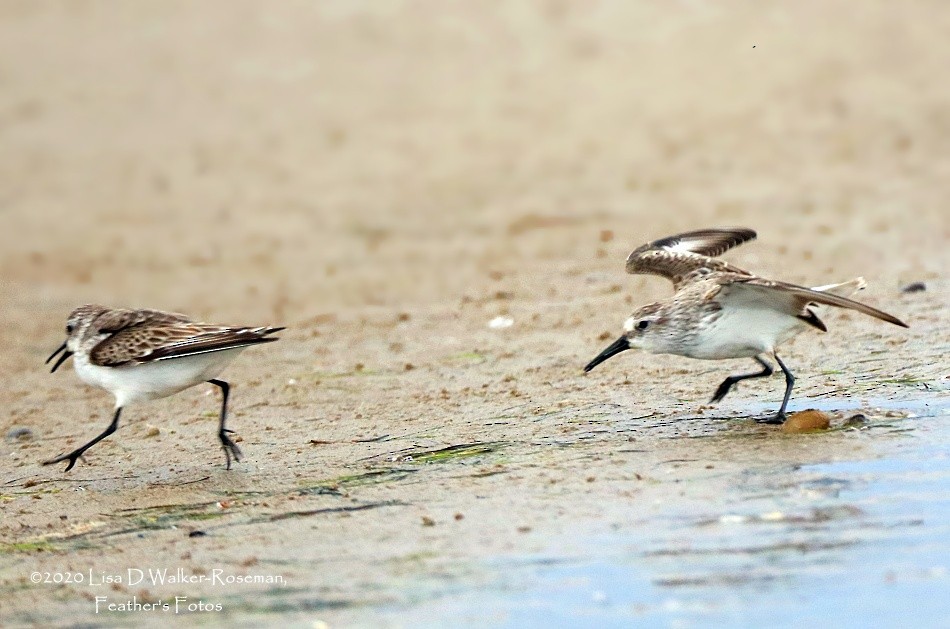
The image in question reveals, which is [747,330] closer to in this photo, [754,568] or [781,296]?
[781,296]

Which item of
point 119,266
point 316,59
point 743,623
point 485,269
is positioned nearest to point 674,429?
point 743,623

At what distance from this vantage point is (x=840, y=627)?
4.83 m

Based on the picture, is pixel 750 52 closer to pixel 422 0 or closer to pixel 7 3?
pixel 422 0

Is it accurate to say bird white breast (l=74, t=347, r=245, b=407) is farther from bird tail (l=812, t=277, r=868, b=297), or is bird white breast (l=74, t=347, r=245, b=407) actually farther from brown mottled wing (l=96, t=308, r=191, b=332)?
bird tail (l=812, t=277, r=868, b=297)

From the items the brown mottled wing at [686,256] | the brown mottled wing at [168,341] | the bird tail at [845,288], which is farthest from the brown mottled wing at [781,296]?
the brown mottled wing at [168,341]

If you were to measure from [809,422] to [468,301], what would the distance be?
5.08 meters

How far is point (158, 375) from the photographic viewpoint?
795 cm

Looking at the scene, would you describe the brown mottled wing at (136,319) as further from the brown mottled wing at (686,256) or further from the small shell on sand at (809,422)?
the small shell on sand at (809,422)

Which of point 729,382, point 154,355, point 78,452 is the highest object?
point 154,355

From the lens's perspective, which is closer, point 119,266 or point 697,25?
point 119,266

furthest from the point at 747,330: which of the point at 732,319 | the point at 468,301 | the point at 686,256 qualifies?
the point at 468,301

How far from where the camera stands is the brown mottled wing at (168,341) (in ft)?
25.2

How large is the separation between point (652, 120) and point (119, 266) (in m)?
6.54

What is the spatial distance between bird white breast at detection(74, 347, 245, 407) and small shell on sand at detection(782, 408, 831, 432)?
2.85 metres
